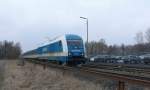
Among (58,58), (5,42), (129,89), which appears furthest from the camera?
(5,42)

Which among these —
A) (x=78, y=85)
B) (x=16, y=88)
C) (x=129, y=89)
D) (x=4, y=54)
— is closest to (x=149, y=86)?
(x=129, y=89)

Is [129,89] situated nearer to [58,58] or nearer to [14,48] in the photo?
[58,58]

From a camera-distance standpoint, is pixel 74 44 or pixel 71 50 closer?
pixel 71 50

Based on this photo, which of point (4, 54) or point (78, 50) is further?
point (4, 54)

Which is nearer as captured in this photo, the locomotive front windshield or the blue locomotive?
the blue locomotive

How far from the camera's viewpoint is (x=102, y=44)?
497ft

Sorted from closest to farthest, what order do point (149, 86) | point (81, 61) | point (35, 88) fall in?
1. point (149, 86)
2. point (35, 88)
3. point (81, 61)

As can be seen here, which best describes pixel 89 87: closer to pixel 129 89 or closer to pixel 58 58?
pixel 129 89

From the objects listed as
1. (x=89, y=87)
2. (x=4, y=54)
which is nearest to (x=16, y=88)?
(x=89, y=87)

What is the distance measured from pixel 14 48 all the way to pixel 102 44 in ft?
148

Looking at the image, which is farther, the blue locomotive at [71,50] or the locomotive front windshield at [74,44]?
the locomotive front windshield at [74,44]

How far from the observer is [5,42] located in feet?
551

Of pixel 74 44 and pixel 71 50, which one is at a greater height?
pixel 74 44

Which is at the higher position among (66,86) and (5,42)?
→ (5,42)
